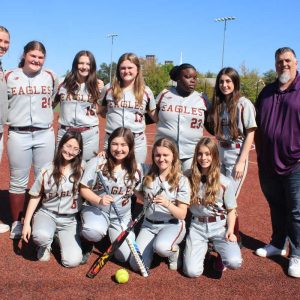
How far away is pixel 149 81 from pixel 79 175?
2100 inches

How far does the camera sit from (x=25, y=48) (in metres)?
4.38

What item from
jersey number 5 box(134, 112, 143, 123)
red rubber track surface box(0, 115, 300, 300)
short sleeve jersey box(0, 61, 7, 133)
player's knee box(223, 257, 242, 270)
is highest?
short sleeve jersey box(0, 61, 7, 133)

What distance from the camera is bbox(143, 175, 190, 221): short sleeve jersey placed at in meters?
4.05

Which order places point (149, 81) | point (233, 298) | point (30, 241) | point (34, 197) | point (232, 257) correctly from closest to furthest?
point (233, 298)
point (232, 257)
point (34, 197)
point (30, 241)
point (149, 81)

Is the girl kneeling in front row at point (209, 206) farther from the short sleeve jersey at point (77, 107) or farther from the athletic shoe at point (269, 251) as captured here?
the short sleeve jersey at point (77, 107)

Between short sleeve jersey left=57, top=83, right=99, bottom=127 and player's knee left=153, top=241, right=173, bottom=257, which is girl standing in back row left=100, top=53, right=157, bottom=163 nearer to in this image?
short sleeve jersey left=57, top=83, right=99, bottom=127

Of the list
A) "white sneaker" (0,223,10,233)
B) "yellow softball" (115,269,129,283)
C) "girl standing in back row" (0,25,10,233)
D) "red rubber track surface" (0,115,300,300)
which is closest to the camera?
"red rubber track surface" (0,115,300,300)

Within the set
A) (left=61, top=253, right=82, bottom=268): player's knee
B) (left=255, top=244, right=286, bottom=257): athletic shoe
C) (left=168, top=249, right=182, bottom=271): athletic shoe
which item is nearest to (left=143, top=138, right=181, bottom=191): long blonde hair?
(left=168, top=249, right=182, bottom=271): athletic shoe

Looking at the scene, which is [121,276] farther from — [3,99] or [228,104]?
[3,99]

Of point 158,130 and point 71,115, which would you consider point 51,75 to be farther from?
point 158,130

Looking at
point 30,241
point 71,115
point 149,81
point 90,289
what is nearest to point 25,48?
point 71,115

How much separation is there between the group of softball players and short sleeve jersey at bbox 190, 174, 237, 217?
1 centimetres

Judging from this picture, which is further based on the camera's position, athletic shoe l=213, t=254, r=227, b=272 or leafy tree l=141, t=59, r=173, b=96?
leafy tree l=141, t=59, r=173, b=96

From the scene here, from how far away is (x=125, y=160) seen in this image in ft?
14.1
